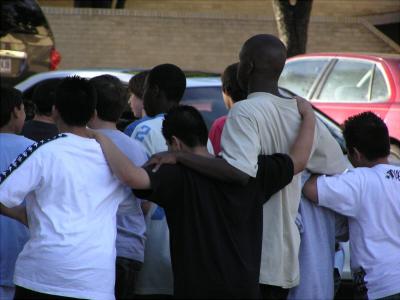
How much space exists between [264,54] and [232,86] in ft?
3.06

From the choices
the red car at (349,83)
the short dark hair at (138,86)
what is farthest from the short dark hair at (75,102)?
the red car at (349,83)

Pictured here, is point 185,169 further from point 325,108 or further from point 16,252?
point 325,108

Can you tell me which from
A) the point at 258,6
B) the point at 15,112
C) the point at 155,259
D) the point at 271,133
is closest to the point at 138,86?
the point at 15,112

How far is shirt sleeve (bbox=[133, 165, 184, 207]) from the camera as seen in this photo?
369cm

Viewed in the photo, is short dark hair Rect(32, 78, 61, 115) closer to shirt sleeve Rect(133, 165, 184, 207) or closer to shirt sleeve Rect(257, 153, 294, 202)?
shirt sleeve Rect(133, 165, 184, 207)

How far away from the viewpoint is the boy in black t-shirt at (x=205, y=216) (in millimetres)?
3693

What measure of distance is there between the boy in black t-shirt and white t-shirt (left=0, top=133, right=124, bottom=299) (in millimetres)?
169

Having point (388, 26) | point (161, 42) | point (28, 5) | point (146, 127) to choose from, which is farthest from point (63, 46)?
point (146, 127)

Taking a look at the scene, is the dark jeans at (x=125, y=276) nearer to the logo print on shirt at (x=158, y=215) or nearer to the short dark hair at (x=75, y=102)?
the logo print on shirt at (x=158, y=215)

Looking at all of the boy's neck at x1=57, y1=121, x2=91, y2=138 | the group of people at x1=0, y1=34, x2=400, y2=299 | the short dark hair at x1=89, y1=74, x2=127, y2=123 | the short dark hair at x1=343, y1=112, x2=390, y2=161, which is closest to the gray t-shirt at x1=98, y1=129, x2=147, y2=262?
the group of people at x1=0, y1=34, x2=400, y2=299

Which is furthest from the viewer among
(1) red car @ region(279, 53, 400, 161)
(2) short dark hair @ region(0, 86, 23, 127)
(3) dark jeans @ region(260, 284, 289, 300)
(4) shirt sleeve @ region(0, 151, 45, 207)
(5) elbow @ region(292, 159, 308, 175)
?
(1) red car @ region(279, 53, 400, 161)

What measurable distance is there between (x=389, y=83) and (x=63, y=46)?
34.1ft

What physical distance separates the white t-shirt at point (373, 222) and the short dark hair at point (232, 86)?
0.84 metres

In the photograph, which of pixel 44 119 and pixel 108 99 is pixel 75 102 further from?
pixel 44 119
